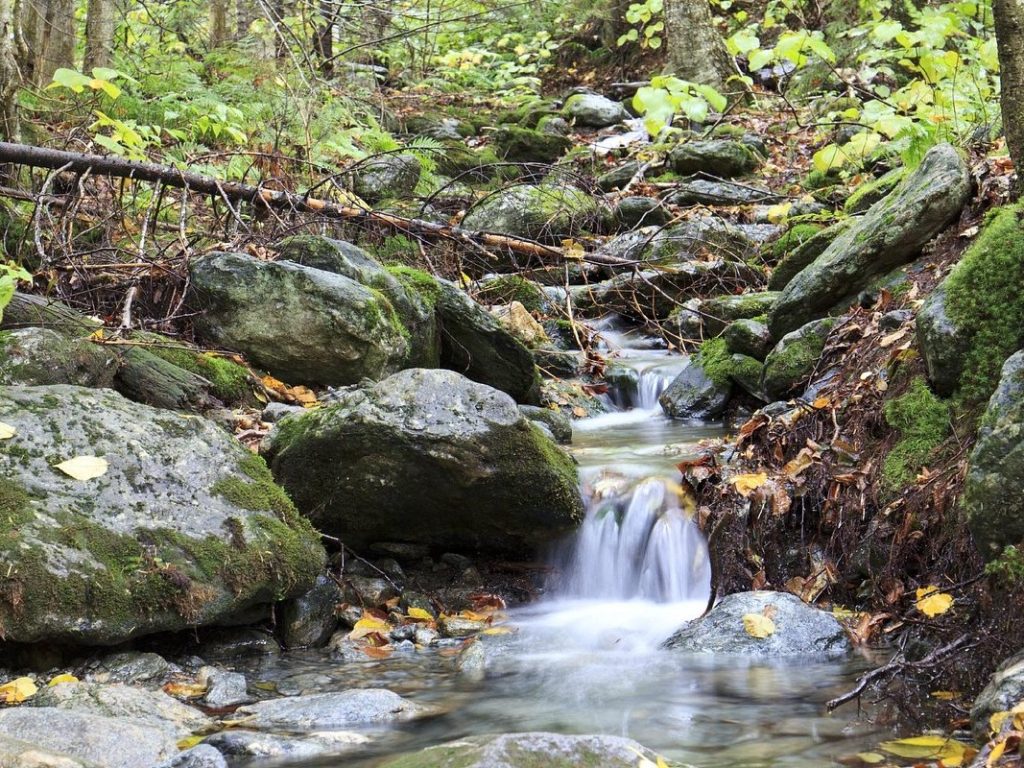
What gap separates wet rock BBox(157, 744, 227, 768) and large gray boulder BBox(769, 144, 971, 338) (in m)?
5.27

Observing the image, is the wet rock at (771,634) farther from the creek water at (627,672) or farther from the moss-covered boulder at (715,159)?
the moss-covered boulder at (715,159)

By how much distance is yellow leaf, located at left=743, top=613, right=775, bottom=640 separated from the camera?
4.12 meters

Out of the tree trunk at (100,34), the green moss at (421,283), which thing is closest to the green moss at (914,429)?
the green moss at (421,283)

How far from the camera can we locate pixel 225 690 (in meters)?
3.80

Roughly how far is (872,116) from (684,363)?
3218mm

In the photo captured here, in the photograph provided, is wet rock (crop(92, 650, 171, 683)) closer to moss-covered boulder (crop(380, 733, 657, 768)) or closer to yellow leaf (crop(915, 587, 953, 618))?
moss-covered boulder (crop(380, 733, 657, 768))

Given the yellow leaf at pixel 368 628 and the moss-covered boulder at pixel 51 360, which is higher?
the moss-covered boulder at pixel 51 360

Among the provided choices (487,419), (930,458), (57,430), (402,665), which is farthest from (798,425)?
(57,430)

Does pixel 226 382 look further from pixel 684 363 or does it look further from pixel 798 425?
pixel 684 363

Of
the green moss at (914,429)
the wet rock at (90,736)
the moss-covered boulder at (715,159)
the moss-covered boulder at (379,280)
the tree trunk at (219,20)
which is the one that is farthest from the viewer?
the tree trunk at (219,20)

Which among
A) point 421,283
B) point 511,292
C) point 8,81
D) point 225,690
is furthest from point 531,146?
point 225,690

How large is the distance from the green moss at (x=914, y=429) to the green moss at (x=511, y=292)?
517 centimetres

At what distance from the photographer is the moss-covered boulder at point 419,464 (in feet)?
16.3

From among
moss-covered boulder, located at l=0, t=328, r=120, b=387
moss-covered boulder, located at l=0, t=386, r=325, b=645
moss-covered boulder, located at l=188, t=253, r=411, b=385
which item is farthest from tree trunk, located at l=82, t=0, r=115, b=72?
moss-covered boulder, located at l=0, t=386, r=325, b=645
